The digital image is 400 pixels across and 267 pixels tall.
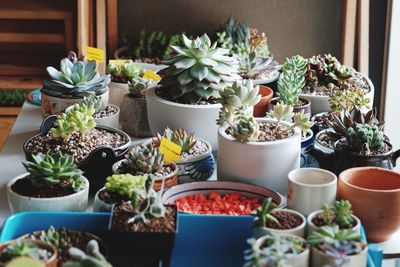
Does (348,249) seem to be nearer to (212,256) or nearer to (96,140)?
(212,256)

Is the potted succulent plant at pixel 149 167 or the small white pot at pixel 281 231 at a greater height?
the potted succulent plant at pixel 149 167

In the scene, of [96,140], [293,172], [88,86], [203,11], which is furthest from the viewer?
[203,11]

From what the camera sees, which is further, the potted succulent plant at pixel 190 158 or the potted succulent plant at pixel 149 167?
the potted succulent plant at pixel 190 158

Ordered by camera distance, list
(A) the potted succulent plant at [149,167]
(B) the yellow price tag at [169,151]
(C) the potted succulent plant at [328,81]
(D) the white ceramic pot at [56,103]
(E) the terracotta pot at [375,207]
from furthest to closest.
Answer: (C) the potted succulent plant at [328,81]
(D) the white ceramic pot at [56,103]
(B) the yellow price tag at [169,151]
(A) the potted succulent plant at [149,167]
(E) the terracotta pot at [375,207]

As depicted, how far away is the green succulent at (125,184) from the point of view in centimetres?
163

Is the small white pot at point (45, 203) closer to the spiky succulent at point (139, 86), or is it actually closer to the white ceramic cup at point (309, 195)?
the white ceramic cup at point (309, 195)

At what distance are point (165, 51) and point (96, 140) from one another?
1599mm

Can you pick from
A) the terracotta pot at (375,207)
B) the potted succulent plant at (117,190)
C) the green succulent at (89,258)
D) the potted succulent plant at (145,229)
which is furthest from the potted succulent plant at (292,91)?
the green succulent at (89,258)

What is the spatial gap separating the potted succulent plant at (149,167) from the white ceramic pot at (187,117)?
24cm

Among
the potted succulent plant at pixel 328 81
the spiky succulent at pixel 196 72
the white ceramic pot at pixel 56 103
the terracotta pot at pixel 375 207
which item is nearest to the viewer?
the terracotta pot at pixel 375 207

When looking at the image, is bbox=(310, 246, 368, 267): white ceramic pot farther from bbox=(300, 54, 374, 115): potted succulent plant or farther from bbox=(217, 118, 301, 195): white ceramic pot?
bbox=(300, 54, 374, 115): potted succulent plant

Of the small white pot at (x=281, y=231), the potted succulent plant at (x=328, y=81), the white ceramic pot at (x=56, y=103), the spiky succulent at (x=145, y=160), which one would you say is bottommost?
the small white pot at (x=281, y=231)

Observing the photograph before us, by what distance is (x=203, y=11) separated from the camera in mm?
3818

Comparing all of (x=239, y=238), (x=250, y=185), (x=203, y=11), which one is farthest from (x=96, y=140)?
(x=203, y=11)
